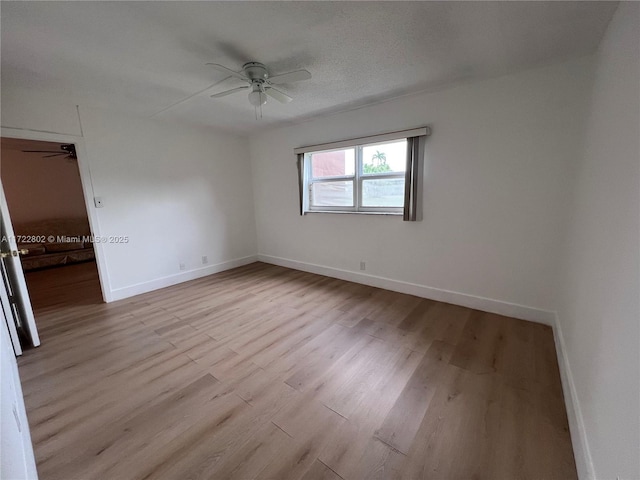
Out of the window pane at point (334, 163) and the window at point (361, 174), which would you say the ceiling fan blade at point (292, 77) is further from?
the window pane at point (334, 163)

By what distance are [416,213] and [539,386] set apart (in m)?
1.87

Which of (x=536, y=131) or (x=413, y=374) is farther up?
(x=536, y=131)

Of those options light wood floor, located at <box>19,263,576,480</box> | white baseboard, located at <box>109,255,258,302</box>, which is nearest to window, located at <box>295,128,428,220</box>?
light wood floor, located at <box>19,263,576,480</box>

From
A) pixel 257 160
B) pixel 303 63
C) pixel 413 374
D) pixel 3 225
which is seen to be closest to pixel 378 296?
pixel 413 374

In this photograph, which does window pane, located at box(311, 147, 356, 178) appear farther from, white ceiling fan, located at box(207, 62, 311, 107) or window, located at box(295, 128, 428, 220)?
white ceiling fan, located at box(207, 62, 311, 107)

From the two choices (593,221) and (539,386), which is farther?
(539,386)

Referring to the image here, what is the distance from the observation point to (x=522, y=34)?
175cm

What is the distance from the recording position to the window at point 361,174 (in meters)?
3.01

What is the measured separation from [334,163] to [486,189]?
2032 millimetres

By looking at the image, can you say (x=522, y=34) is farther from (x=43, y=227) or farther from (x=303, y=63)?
(x=43, y=227)

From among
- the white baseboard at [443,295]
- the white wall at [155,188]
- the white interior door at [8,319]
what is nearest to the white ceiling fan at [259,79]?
the white wall at [155,188]

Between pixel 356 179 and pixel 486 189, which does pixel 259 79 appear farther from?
pixel 486 189

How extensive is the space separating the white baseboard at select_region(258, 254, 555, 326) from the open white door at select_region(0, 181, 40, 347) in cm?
314

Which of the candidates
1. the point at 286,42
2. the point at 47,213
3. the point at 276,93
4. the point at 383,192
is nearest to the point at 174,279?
the point at 276,93
